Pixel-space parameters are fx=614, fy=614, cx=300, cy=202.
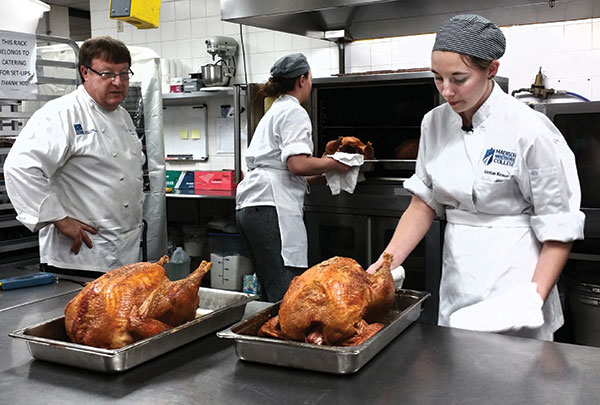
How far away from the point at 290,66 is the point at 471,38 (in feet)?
Answer: 5.73

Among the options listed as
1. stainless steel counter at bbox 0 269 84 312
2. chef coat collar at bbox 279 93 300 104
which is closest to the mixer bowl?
chef coat collar at bbox 279 93 300 104

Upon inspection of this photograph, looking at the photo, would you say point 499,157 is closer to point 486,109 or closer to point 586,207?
point 486,109

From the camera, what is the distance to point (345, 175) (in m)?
3.69

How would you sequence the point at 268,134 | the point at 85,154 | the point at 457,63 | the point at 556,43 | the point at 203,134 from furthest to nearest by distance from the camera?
1. the point at 203,134
2. the point at 556,43
3. the point at 268,134
4. the point at 85,154
5. the point at 457,63

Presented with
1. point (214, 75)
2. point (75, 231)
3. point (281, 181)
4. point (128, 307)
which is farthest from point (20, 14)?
point (128, 307)

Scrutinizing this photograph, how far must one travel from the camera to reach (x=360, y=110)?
13.8 feet

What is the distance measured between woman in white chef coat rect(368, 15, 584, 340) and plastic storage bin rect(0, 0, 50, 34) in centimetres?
224

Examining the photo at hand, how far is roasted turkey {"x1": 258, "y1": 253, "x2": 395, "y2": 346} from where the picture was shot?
1.36 metres

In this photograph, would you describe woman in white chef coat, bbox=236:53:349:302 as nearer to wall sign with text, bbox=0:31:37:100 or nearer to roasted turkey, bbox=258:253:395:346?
wall sign with text, bbox=0:31:37:100

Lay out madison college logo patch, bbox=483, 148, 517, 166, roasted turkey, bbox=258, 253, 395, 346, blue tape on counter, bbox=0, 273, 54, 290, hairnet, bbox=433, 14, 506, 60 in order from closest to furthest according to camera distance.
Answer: roasted turkey, bbox=258, 253, 395, 346 → hairnet, bbox=433, 14, 506, 60 → madison college logo patch, bbox=483, 148, 517, 166 → blue tape on counter, bbox=0, 273, 54, 290

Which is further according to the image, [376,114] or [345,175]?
[376,114]

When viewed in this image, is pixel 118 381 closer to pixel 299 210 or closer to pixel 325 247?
pixel 299 210

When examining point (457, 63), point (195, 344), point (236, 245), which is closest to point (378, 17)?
point (236, 245)

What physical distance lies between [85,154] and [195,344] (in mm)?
1663
